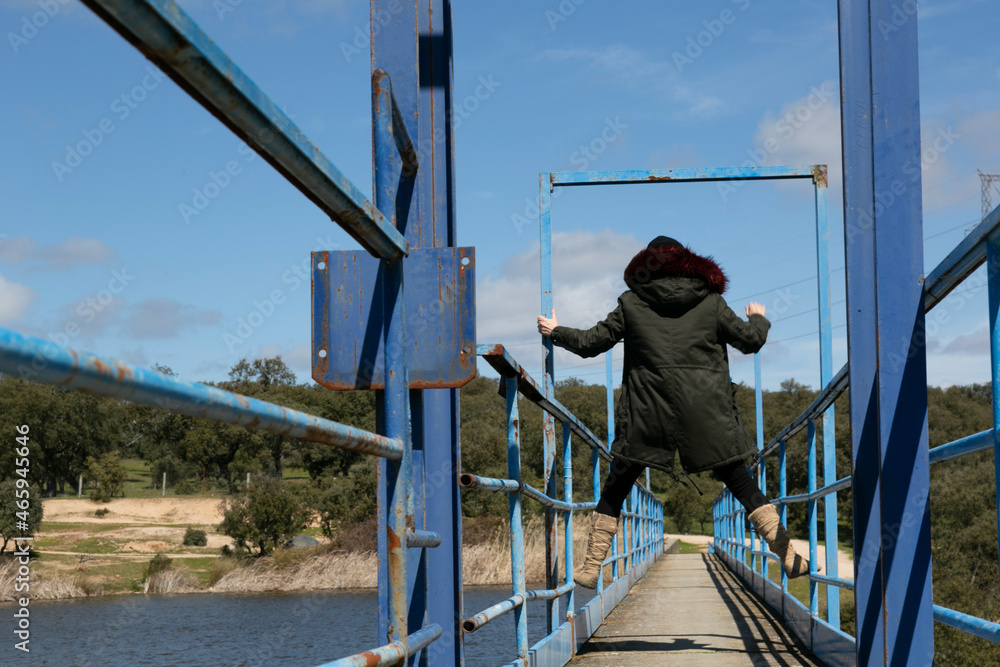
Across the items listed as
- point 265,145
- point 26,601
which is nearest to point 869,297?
point 265,145

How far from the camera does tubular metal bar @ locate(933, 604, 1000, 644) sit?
69.4 inches

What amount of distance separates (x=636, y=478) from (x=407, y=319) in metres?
2.18

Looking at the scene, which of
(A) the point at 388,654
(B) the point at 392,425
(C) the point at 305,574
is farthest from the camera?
(C) the point at 305,574

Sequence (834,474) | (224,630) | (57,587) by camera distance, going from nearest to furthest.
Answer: (834,474) → (224,630) → (57,587)

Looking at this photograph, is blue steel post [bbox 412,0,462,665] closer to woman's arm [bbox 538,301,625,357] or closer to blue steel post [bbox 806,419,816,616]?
woman's arm [bbox 538,301,625,357]

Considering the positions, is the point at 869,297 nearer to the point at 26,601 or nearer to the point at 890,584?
the point at 890,584

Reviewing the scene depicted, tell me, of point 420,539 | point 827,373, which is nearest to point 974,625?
point 420,539

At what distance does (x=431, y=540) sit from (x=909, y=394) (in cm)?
127

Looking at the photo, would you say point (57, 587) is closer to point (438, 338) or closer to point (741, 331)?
point (741, 331)

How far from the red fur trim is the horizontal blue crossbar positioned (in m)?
4.92

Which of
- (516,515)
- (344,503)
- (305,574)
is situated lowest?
(305,574)

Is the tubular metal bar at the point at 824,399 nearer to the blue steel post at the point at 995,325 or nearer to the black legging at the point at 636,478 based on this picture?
the black legging at the point at 636,478

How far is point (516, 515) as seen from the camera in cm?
328

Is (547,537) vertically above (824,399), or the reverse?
(824,399)
